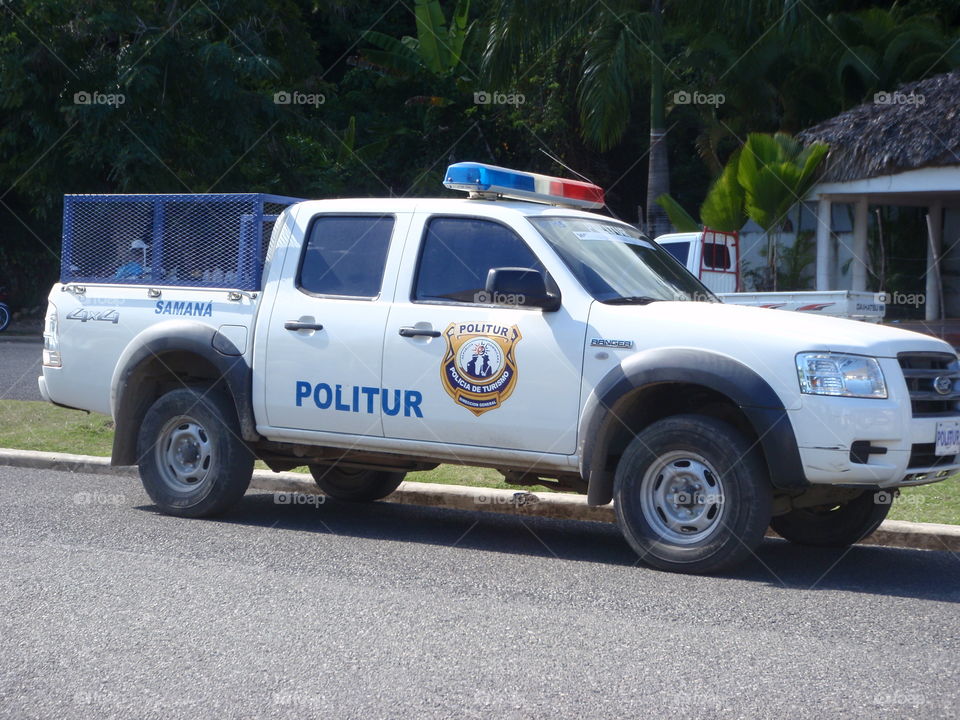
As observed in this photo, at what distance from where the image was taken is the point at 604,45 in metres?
20.7

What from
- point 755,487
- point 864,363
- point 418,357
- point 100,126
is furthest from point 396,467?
point 100,126

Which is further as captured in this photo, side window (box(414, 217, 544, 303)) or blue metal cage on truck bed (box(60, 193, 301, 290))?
blue metal cage on truck bed (box(60, 193, 301, 290))

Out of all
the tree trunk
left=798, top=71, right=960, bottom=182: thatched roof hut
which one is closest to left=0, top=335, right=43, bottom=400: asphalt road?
the tree trunk

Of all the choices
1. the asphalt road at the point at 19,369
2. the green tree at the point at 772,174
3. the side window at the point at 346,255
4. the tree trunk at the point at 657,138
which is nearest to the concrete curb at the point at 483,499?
the side window at the point at 346,255

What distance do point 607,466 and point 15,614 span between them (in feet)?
10.1

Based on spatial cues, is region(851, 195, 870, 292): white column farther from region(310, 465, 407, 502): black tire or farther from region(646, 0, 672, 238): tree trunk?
region(310, 465, 407, 502): black tire

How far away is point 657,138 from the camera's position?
2233cm

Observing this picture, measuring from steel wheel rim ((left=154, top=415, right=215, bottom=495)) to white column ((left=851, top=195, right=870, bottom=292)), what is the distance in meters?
16.1

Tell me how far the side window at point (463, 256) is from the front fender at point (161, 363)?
1.33m

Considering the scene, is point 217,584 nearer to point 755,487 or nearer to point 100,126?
point 755,487

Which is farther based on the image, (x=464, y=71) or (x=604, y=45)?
(x=464, y=71)

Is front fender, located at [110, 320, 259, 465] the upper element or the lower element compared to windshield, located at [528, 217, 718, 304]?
lower

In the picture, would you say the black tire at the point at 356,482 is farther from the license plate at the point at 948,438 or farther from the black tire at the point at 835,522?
the license plate at the point at 948,438

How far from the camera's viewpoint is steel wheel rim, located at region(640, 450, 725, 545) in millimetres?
6312
